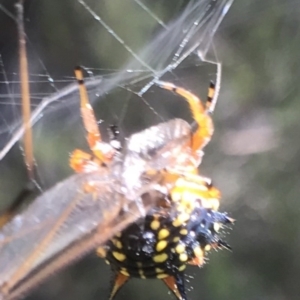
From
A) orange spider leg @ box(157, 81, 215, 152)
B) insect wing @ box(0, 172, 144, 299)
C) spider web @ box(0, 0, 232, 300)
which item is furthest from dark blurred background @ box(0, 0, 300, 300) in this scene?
insect wing @ box(0, 172, 144, 299)

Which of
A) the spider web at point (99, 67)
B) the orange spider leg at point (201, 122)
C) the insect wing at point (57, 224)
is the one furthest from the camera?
the spider web at point (99, 67)

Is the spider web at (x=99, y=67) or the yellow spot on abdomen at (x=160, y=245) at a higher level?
the spider web at (x=99, y=67)

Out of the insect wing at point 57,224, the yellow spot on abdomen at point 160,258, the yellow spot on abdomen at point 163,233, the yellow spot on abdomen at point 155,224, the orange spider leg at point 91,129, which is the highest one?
the orange spider leg at point 91,129

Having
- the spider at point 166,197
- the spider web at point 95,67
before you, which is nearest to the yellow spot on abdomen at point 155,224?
the spider at point 166,197

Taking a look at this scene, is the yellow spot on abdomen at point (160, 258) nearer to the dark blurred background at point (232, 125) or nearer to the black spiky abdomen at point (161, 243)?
the black spiky abdomen at point (161, 243)

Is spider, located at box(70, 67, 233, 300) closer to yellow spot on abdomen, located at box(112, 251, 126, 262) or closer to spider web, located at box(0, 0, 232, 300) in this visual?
Answer: yellow spot on abdomen, located at box(112, 251, 126, 262)

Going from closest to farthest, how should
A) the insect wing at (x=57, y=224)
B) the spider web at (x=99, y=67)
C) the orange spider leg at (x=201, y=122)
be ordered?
the insect wing at (x=57, y=224) → the orange spider leg at (x=201, y=122) → the spider web at (x=99, y=67)
